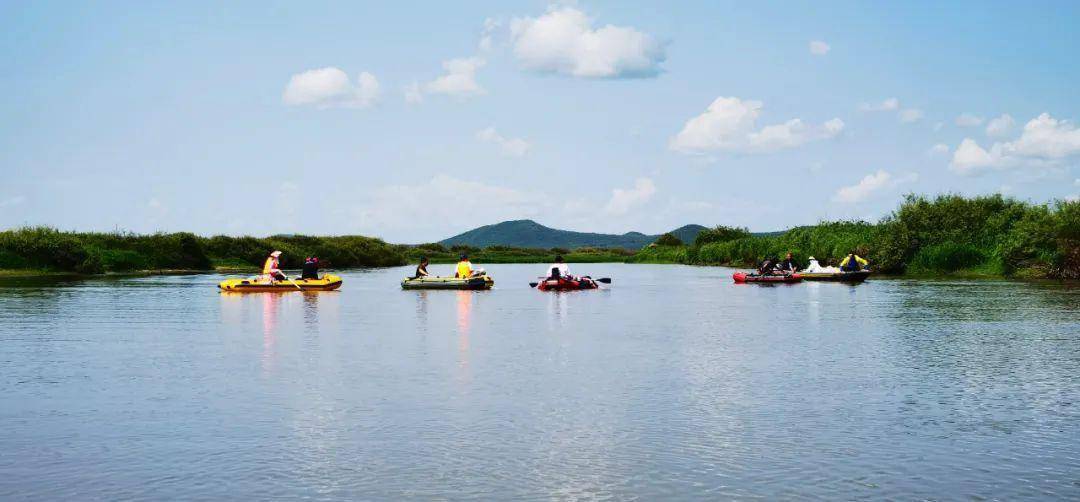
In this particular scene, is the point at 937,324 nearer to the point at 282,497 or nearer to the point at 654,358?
the point at 654,358

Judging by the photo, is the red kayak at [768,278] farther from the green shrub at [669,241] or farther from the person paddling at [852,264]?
the green shrub at [669,241]

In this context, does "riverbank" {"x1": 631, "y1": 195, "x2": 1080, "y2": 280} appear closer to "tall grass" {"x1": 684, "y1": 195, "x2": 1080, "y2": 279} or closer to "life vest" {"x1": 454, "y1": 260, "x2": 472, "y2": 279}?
"tall grass" {"x1": 684, "y1": 195, "x2": 1080, "y2": 279}

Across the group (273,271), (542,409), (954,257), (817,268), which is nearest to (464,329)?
(542,409)

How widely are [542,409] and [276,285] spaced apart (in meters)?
35.1

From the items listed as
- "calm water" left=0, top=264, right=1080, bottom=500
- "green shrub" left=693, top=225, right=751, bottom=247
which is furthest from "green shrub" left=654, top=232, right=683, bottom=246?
"calm water" left=0, top=264, right=1080, bottom=500

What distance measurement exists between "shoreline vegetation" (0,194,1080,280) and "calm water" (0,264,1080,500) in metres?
28.7

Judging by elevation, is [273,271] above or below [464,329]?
above

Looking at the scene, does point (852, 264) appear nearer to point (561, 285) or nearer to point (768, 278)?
point (768, 278)

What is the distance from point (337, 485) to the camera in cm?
975

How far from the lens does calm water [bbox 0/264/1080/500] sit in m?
9.94

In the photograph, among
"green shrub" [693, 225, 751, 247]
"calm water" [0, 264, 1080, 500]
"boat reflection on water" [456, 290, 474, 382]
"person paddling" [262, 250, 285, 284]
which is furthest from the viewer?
"green shrub" [693, 225, 751, 247]

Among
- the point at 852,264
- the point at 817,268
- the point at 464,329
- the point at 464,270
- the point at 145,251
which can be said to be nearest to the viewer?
the point at 464,329

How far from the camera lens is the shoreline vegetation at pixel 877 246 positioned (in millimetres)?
55531

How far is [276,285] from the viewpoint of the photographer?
4700cm
